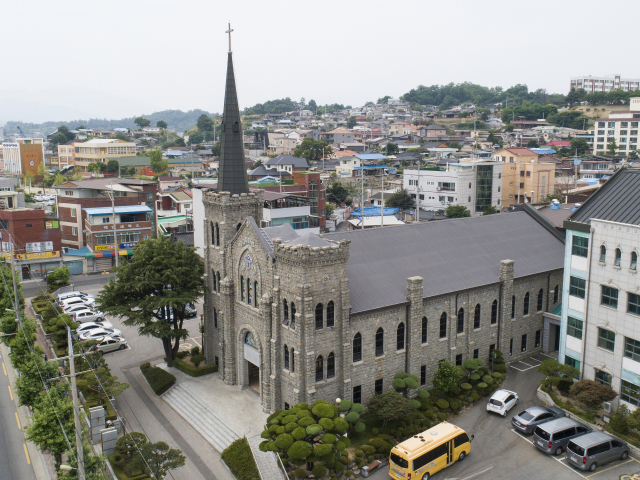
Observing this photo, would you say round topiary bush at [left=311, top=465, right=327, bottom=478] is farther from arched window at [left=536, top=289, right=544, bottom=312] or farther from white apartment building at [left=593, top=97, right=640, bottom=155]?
white apartment building at [left=593, top=97, right=640, bottom=155]

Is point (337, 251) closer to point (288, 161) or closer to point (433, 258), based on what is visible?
point (433, 258)

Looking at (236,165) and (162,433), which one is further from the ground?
(236,165)

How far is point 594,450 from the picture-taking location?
3269 centimetres

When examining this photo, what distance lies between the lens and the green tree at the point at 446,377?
132 ft

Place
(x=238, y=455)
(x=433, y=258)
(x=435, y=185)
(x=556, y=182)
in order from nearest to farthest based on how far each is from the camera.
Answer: (x=238, y=455) < (x=433, y=258) < (x=435, y=185) < (x=556, y=182)

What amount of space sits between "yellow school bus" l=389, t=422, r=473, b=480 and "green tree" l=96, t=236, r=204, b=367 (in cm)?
2043

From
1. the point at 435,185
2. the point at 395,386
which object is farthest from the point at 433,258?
the point at 435,185

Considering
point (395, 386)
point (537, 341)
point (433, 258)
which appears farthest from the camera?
point (537, 341)

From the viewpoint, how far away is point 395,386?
38219mm

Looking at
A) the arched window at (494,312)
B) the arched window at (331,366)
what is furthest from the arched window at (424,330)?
the arched window at (331,366)

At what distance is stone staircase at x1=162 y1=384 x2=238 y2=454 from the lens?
3678 centimetres

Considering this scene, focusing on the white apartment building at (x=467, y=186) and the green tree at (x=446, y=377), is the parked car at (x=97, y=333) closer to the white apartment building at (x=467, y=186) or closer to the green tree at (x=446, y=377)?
the green tree at (x=446, y=377)

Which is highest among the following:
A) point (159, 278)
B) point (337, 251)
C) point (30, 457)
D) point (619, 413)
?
point (337, 251)

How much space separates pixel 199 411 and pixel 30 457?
36.3 feet
